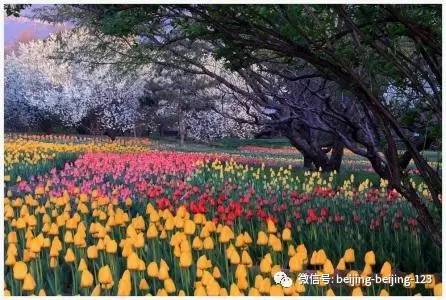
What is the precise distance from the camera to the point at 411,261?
436 centimetres

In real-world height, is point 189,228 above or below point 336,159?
below

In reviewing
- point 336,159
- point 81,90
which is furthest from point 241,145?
point 81,90

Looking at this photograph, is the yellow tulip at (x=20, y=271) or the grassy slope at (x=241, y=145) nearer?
the yellow tulip at (x=20, y=271)

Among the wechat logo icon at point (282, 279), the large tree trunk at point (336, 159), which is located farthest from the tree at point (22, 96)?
the wechat logo icon at point (282, 279)

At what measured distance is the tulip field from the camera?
369 cm

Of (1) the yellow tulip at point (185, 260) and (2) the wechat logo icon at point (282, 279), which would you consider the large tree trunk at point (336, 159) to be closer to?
(2) the wechat logo icon at point (282, 279)

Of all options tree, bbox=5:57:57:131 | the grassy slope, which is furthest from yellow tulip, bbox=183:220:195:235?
the grassy slope

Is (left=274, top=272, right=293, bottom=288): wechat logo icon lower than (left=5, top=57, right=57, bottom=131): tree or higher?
lower

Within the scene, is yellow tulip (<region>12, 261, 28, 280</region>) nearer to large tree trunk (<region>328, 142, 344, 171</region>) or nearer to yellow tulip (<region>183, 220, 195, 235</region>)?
yellow tulip (<region>183, 220, 195, 235</region>)

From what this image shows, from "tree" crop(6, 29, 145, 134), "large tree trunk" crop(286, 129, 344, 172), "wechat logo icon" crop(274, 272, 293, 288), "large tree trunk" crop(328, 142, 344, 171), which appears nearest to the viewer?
"wechat logo icon" crop(274, 272, 293, 288)

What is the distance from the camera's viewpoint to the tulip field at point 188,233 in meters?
3.69

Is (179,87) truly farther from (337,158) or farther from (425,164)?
(425,164)

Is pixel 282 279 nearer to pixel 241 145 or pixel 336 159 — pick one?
pixel 336 159

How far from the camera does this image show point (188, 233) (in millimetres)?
4430
